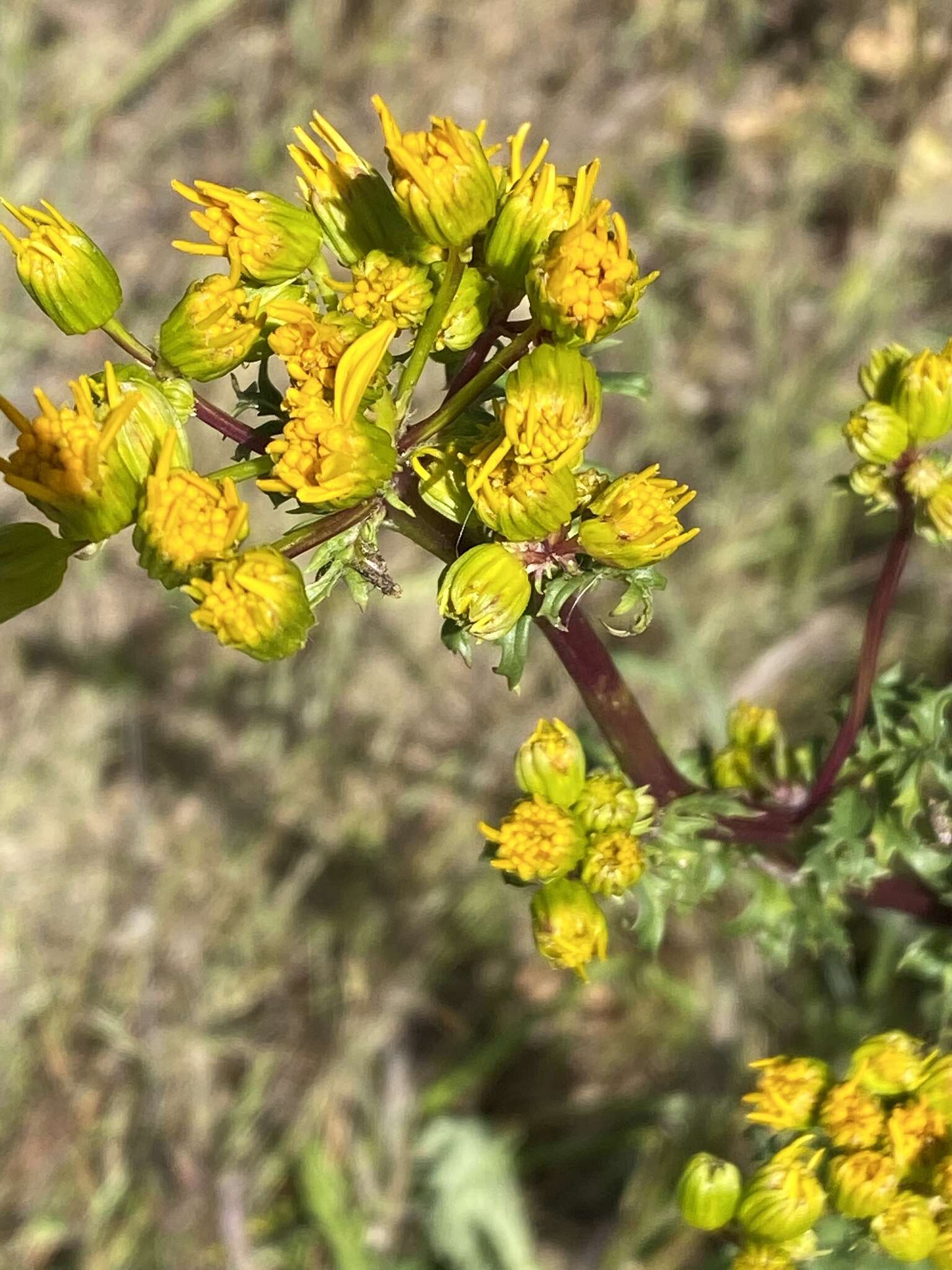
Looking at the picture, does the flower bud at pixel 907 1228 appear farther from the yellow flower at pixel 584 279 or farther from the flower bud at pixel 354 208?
the flower bud at pixel 354 208

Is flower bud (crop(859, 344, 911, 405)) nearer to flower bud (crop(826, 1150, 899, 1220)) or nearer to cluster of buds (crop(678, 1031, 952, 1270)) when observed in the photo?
cluster of buds (crop(678, 1031, 952, 1270))

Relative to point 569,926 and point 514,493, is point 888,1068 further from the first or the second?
point 514,493

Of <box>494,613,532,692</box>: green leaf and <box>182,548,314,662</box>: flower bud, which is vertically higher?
<box>182,548,314,662</box>: flower bud

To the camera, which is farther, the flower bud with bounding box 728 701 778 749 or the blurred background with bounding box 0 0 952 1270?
the blurred background with bounding box 0 0 952 1270

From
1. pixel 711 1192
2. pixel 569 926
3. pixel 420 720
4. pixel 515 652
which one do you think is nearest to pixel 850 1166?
pixel 711 1192

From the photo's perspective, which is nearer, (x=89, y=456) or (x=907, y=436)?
(x=89, y=456)

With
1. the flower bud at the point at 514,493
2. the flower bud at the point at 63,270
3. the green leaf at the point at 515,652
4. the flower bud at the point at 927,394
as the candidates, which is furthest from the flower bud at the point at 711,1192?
the flower bud at the point at 63,270

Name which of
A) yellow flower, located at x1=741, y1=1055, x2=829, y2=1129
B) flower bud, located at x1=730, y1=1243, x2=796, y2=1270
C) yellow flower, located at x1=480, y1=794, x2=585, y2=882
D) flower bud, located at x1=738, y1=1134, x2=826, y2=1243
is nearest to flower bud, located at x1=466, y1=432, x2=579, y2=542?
yellow flower, located at x1=480, y1=794, x2=585, y2=882
